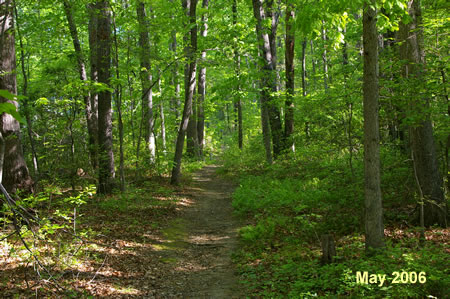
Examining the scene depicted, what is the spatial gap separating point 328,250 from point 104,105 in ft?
26.6

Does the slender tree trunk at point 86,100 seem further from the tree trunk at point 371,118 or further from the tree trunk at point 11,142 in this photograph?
the tree trunk at point 371,118

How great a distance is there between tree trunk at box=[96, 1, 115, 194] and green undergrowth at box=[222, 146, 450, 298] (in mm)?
4322

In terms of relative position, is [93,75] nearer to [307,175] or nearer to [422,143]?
[307,175]

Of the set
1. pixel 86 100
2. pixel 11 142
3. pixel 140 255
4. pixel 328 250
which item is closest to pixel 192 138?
pixel 86 100

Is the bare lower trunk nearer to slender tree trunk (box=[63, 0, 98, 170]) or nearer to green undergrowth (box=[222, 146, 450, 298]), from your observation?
slender tree trunk (box=[63, 0, 98, 170])

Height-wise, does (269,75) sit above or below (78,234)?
above

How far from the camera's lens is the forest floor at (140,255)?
482cm

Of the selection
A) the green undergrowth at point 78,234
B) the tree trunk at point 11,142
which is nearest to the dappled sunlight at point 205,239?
the green undergrowth at point 78,234

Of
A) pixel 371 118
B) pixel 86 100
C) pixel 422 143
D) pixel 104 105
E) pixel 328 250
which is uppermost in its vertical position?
pixel 86 100

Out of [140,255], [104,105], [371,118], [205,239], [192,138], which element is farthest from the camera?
[192,138]

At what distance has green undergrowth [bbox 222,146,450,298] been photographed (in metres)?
4.41

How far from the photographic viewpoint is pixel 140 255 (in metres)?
6.44

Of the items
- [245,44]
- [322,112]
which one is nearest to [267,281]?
[322,112]

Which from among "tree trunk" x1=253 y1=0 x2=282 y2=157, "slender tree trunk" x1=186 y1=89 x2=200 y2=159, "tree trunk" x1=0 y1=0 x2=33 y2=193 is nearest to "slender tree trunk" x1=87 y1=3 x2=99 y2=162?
"tree trunk" x1=0 y1=0 x2=33 y2=193
